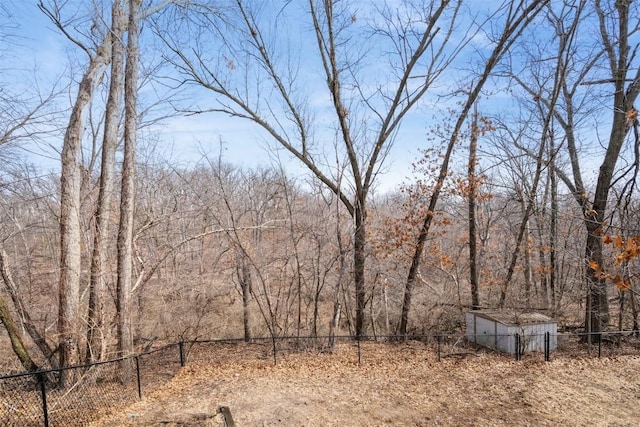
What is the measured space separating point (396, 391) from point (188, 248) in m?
12.1

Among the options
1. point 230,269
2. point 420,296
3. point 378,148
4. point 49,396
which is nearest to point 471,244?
point 420,296

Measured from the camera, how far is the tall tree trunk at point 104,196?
725 cm

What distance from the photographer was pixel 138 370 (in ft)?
20.4

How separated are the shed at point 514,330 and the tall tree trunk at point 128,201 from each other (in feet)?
26.3

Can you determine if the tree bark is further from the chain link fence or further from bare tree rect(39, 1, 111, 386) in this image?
bare tree rect(39, 1, 111, 386)

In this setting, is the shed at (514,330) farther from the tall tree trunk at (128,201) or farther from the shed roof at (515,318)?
the tall tree trunk at (128,201)

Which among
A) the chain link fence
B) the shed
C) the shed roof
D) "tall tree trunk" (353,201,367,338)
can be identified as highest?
"tall tree trunk" (353,201,367,338)

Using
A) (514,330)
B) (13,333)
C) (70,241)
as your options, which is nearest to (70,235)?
(70,241)

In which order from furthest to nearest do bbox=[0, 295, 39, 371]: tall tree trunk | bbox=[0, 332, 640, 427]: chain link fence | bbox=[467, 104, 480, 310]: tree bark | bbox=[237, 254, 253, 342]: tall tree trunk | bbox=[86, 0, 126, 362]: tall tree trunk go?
1. bbox=[237, 254, 253, 342]: tall tree trunk
2. bbox=[467, 104, 480, 310]: tree bark
3. bbox=[86, 0, 126, 362]: tall tree trunk
4. bbox=[0, 295, 39, 371]: tall tree trunk
5. bbox=[0, 332, 640, 427]: chain link fence

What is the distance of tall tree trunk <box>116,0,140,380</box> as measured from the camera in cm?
750

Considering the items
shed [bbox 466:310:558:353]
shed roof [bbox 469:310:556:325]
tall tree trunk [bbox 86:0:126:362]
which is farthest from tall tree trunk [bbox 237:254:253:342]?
shed roof [bbox 469:310:556:325]

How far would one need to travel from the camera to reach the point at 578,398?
19.6 feet

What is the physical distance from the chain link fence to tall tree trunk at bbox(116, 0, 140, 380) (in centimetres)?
55

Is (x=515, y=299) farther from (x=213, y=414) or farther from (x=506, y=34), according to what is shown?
(x=213, y=414)
